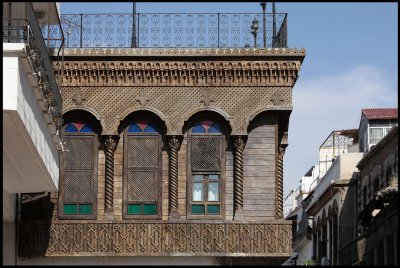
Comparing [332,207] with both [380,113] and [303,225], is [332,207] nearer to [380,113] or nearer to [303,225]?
[380,113]

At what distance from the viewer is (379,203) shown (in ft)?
107

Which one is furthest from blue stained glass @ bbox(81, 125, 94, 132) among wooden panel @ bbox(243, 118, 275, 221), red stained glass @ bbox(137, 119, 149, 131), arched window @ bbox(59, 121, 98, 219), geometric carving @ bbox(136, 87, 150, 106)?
wooden panel @ bbox(243, 118, 275, 221)

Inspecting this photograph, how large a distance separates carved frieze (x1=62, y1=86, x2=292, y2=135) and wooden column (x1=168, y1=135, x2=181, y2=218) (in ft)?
0.71

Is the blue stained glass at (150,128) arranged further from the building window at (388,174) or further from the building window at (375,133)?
the building window at (375,133)

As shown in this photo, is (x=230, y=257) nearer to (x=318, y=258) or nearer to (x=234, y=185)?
(x=234, y=185)

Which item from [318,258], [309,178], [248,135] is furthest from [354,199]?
[309,178]

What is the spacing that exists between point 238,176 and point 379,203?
453 centimetres

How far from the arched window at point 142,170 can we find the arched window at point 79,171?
2.57 feet

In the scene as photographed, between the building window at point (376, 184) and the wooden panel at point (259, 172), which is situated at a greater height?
the building window at point (376, 184)

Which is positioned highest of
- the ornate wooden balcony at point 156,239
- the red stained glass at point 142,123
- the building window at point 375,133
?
the building window at point 375,133

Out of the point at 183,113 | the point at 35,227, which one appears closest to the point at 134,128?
the point at 183,113

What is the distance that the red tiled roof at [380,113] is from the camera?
47062 mm

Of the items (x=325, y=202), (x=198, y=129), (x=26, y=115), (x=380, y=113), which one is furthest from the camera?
(x=325, y=202)

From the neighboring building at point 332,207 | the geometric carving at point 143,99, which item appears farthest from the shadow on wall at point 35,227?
Result: the neighboring building at point 332,207
